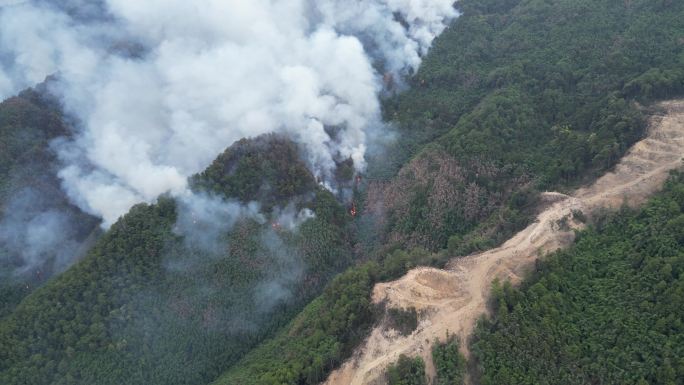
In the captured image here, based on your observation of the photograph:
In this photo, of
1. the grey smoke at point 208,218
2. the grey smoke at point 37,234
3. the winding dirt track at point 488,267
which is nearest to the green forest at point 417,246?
the grey smoke at point 208,218

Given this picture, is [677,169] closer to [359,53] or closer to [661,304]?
[661,304]

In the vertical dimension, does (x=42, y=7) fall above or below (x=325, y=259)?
above

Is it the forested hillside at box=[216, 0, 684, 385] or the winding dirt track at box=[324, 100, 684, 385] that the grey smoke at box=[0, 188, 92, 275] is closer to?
the forested hillside at box=[216, 0, 684, 385]

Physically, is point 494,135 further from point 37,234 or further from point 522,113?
point 37,234

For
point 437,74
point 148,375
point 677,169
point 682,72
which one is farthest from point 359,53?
point 148,375

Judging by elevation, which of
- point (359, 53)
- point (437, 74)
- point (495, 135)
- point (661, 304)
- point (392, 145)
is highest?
point (359, 53)

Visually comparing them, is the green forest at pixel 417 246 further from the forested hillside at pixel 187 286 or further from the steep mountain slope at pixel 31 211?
the steep mountain slope at pixel 31 211

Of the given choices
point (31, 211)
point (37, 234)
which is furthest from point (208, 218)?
point (31, 211)
